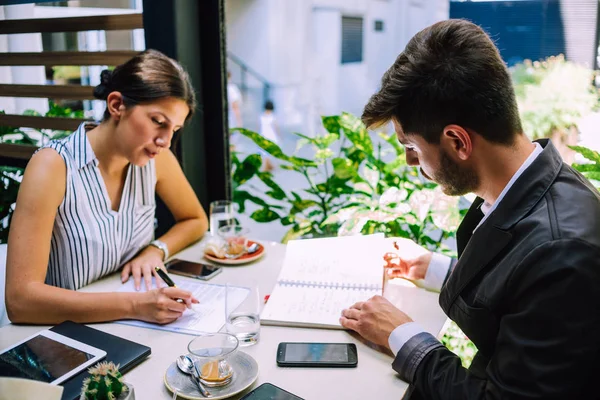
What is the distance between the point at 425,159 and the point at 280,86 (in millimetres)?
1962

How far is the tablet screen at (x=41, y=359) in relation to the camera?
114cm

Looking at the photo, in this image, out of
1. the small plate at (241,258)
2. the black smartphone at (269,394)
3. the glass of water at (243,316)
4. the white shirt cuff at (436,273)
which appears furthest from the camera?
the small plate at (241,258)

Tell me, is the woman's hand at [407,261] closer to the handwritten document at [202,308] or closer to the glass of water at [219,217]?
the handwritten document at [202,308]

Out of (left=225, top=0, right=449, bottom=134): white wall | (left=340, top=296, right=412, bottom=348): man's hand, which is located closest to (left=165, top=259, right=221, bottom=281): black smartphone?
(left=340, top=296, right=412, bottom=348): man's hand

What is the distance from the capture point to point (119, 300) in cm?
144

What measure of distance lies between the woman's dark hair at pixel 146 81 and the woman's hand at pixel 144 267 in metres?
0.47

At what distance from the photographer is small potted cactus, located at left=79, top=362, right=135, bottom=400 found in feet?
3.18

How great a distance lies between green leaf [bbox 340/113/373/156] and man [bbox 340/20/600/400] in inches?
42.5

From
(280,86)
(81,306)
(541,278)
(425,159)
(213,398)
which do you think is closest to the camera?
(541,278)

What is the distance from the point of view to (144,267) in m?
1.73

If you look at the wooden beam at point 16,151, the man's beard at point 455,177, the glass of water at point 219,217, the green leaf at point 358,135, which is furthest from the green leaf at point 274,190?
the man's beard at point 455,177

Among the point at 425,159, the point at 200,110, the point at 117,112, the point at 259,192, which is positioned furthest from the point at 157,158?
the point at 425,159

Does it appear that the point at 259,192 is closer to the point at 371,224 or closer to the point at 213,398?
the point at 371,224

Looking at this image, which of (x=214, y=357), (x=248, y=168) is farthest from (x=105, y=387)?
(x=248, y=168)
